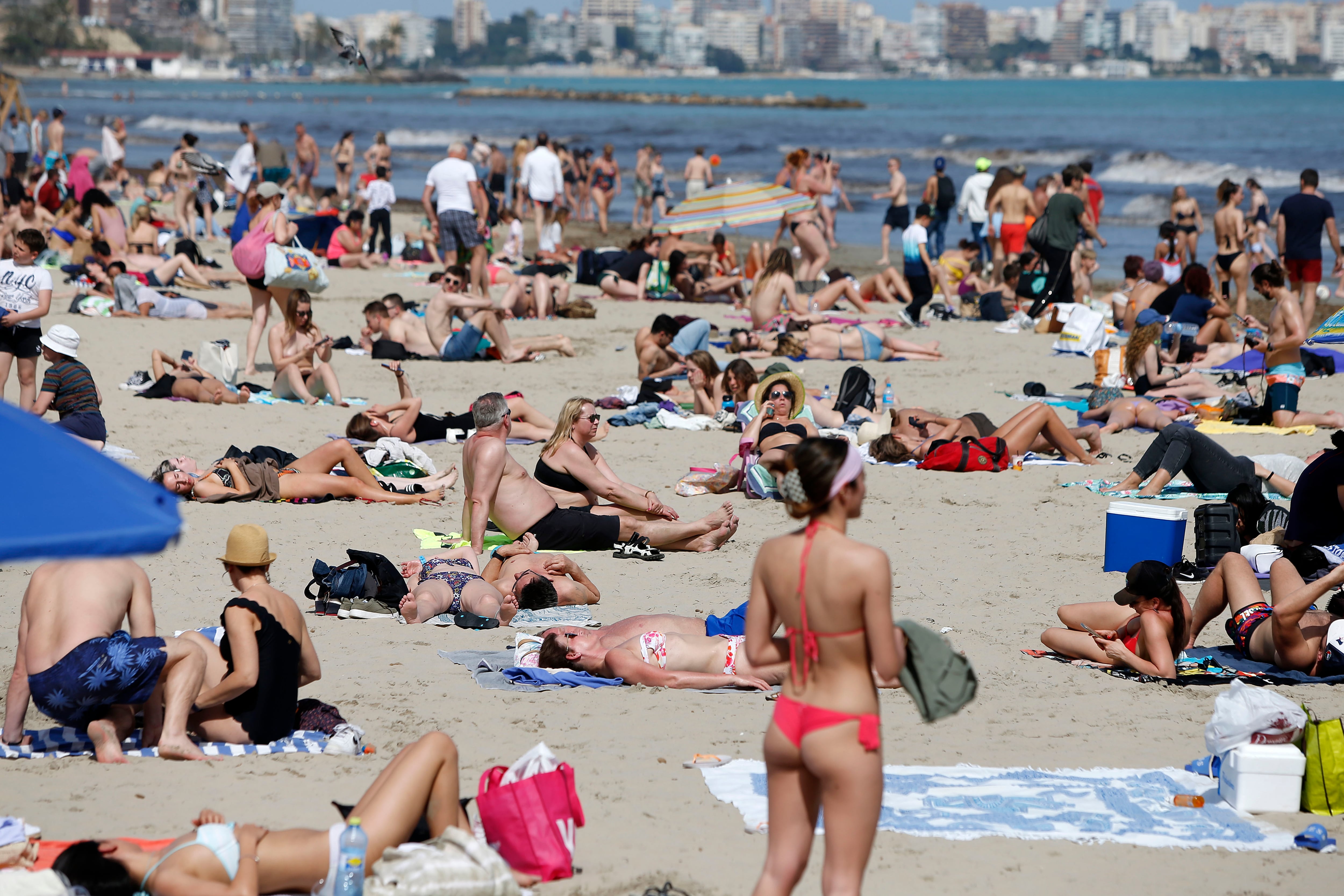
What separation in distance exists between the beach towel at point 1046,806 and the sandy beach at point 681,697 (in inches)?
2.4

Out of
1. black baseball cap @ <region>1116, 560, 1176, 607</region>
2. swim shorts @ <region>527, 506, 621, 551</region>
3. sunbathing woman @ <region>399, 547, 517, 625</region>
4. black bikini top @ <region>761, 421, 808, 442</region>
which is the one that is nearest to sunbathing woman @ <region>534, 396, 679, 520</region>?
swim shorts @ <region>527, 506, 621, 551</region>

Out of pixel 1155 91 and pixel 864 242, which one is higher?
pixel 1155 91

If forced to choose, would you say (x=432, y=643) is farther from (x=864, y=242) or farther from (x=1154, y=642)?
(x=864, y=242)

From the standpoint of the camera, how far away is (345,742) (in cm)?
458

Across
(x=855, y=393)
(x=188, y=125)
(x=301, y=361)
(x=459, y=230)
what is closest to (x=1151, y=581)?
(x=855, y=393)

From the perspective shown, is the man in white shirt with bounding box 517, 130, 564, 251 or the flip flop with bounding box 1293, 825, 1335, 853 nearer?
the flip flop with bounding box 1293, 825, 1335, 853

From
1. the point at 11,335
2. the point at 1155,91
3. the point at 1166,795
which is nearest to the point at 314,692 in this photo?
the point at 1166,795

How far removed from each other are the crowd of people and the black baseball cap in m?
0.01

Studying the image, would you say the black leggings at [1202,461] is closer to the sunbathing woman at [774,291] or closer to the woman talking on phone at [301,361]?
the sunbathing woman at [774,291]

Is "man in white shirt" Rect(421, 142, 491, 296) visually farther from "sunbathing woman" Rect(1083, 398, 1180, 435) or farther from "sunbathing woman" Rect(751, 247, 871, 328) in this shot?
"sunbathing woman" Rect(1083, 398, 1180, 435)

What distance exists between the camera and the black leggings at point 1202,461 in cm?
804

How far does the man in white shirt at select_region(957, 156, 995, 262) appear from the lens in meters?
17.9

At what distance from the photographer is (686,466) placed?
9180 mm

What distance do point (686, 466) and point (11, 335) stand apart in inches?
180
